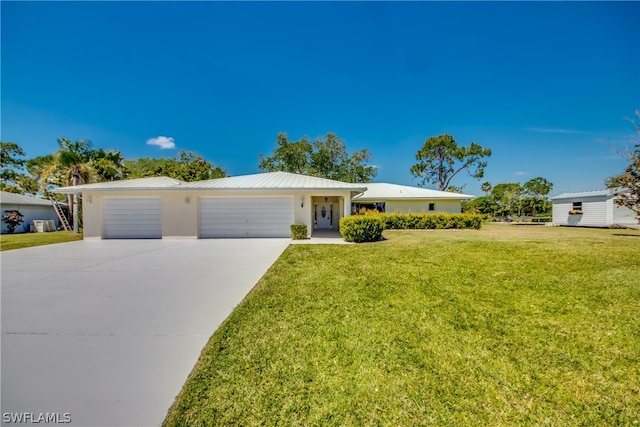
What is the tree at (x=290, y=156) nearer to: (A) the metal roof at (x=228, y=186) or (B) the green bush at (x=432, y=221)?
(B) the green bush at (x=432, y=221)

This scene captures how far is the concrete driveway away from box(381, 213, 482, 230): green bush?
12.7 metres

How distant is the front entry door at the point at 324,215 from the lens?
19.3 metres

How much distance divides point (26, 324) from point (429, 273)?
6776 mm

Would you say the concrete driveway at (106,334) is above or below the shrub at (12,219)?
below

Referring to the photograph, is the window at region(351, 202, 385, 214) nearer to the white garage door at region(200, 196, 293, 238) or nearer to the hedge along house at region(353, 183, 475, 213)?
the hedge along house at region(353, 183, 475, 213)

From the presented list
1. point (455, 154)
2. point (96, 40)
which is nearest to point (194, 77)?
point (96, 40)

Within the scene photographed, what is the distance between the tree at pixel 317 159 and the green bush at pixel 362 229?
20078 mm

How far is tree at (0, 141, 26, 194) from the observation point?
26.4 m

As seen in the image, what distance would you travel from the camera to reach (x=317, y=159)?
1192 inches

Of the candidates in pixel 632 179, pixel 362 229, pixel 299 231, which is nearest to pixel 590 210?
pixel 632 179

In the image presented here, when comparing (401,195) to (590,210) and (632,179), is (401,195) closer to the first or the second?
(632,179)

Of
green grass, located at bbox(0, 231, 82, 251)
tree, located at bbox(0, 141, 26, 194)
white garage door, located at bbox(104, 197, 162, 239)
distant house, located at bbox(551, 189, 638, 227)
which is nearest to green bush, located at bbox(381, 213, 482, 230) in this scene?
distant house, located at bbox(551, 189, 638, 227)

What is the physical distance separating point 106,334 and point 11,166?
127 feet
